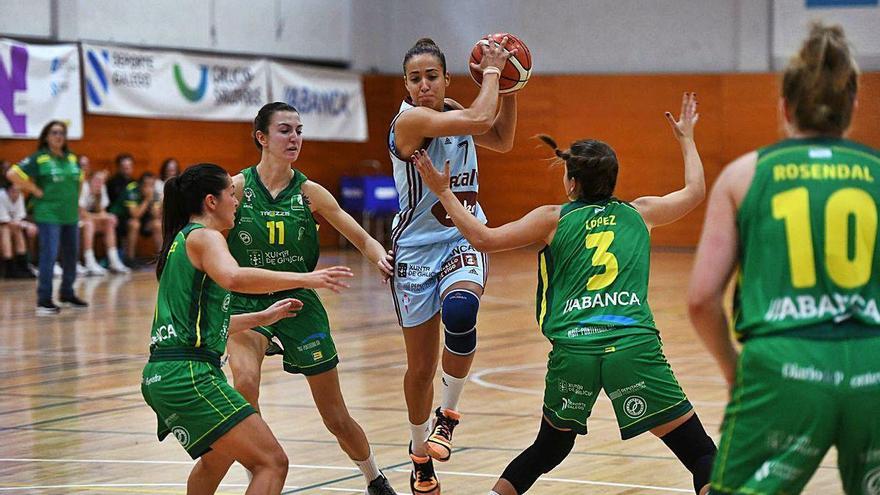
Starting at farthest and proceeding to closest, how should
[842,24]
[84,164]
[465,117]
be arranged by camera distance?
[842,24] → [84,164] → [465,117]

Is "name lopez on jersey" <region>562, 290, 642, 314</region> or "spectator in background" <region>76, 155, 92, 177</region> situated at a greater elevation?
"spectator in background" <region>76, 155, 92, 177</region>

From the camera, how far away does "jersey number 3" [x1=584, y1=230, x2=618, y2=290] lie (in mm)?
4648

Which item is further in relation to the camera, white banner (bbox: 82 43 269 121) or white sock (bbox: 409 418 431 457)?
white banner (bbox: 82 43 269 121)

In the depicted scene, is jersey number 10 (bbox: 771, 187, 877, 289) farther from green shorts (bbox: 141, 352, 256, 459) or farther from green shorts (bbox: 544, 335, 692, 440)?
green shorts (bbox: 141, 352, 256, 459)

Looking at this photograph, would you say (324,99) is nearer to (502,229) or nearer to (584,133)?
(584,133)

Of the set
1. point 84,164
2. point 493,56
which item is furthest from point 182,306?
point 84,164

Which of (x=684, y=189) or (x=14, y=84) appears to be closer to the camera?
(x=684, y=189)

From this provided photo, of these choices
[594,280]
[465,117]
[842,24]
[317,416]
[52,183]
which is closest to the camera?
[594,280]

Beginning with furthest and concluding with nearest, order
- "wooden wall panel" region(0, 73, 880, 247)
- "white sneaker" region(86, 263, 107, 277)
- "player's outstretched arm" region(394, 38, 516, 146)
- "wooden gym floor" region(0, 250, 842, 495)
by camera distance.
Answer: "wooden wall panel" region(0, 73, 880, 247)
"white sneaker" region(86, 263, 107, 277)
"wooden gym floor" region(0, 250, 842, 495)
"player's outstretched arm" region(394, 38, 516, 146)

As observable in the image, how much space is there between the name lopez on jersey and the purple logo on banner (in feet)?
46.2

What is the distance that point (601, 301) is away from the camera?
4.64m

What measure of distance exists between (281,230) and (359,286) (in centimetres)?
1124

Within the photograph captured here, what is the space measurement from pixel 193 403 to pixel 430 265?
1.68 meters

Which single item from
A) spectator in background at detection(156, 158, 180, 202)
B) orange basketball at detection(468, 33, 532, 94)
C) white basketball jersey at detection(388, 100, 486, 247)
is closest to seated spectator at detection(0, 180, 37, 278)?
spectator in background at detection(156, 158, 180, 202)
